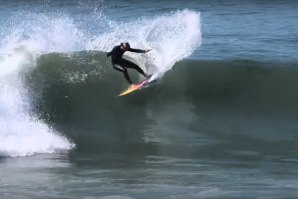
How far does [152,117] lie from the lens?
15.7m

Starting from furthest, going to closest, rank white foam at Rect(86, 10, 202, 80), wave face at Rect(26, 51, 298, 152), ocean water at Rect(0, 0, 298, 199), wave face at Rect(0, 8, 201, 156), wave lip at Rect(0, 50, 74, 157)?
1. white foam at Rect(86, 10, 202, 80)
2. wave face at Rect(26, 51, 298, 152)
3. wave face at Rect(0, 8, 201, 156)
4. wave lip at Rect(0, 50, 74, 157)
5. ocean water at Rect(0, 0, 298, 199)

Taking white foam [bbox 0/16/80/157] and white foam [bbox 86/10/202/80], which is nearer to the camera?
white foam [bbox 0/16/80/157]

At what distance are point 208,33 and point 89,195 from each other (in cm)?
1945

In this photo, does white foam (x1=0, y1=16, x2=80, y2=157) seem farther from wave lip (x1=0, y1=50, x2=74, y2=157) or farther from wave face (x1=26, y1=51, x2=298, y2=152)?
wave face (x1=26, y1=51, x2=298, y2=152)

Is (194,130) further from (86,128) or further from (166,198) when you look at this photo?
(166,198)

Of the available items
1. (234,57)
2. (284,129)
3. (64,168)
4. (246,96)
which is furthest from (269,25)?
(64,168)

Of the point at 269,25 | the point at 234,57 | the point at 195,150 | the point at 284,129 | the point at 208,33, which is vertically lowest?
the point at 195,150

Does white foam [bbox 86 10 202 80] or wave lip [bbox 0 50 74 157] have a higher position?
white foam [bbox 86 10 202 80]

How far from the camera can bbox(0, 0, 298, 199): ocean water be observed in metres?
10.5

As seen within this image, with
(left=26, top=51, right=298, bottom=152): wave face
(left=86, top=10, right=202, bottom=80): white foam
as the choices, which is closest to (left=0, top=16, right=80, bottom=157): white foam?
(left=26, top=51, right=298, bottom=152): wave face

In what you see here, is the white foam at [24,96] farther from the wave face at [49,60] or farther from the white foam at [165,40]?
the white foam at [165,40]

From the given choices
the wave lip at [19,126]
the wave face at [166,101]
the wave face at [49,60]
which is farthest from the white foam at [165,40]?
the wave lip at [19,126]

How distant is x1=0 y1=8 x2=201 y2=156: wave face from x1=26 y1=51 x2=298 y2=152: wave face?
0.57 feet

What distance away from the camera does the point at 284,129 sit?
1447cm
